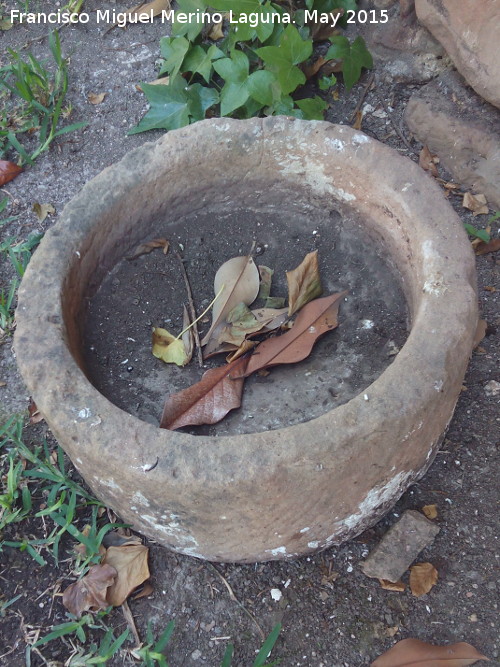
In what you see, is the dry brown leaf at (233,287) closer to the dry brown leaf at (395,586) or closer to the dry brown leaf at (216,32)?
the dry brown leaf at (395,586)

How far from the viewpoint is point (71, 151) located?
8.92 feet

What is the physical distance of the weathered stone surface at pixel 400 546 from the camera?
167cm

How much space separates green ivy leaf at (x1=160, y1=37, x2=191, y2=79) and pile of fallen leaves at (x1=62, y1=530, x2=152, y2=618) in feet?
5.60

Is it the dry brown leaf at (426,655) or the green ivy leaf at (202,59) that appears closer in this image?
the dry brown leaf at (426,655)

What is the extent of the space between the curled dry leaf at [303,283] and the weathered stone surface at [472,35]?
809mm

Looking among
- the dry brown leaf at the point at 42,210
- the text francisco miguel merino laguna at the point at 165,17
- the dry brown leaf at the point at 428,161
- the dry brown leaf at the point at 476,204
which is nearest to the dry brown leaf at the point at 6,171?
the dry brown leaf at the point at 42,210

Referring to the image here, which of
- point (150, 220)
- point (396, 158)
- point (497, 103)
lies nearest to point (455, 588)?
point (396, 158)

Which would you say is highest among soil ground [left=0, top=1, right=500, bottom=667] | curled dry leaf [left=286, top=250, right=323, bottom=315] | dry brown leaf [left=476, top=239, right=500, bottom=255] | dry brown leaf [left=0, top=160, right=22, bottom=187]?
curled dry leaf [left=286, top=250, right=323, bottom=315]

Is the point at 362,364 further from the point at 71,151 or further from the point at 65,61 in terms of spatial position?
the point at 65,61

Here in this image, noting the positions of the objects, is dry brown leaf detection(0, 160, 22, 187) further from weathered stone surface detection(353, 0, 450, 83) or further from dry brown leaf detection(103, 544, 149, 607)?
dry brown leaf detection(103, 544, 149, 607)

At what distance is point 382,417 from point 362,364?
1.33 feet

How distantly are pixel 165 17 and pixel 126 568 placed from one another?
7.59 ft

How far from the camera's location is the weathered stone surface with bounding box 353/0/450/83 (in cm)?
243

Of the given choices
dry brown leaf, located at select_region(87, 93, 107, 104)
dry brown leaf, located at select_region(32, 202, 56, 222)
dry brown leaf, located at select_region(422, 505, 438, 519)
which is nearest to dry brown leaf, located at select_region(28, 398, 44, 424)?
dry brown leaf, located at select_region(32, 202, 56, 222)
